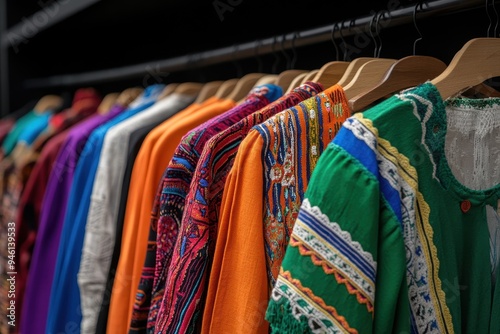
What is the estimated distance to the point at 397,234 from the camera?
59 cm

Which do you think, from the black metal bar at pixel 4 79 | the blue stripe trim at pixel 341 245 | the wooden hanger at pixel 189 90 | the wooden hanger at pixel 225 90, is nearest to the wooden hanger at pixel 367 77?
the blue stripe trim at pixel 341 245

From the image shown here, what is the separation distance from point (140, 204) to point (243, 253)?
331 millimetres

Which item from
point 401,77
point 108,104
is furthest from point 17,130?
point 401,77

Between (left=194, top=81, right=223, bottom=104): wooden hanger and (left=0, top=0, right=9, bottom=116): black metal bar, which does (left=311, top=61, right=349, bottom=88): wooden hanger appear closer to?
(left=194, top=81, right=223, bottom=104): wooden hanger

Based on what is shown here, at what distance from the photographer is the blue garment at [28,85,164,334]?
1.05m

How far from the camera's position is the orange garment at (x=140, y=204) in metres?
0.91

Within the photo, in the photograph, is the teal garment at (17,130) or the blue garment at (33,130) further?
the teal garment at (17,130)

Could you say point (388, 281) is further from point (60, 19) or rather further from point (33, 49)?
point (33, 49)

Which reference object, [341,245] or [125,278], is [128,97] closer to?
[125,278]

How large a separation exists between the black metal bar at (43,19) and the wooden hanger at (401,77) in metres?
0.92

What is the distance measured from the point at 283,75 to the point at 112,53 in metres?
1.48

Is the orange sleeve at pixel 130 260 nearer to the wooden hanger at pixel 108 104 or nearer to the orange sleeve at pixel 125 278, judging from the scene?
the orange sleeve at pixel 125 278

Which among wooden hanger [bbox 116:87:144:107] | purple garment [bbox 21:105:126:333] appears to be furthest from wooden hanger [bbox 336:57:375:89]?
wooden hanger [bbox 116:87:144:107]

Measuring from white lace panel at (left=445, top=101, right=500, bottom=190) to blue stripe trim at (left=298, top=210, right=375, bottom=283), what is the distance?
203 mm
